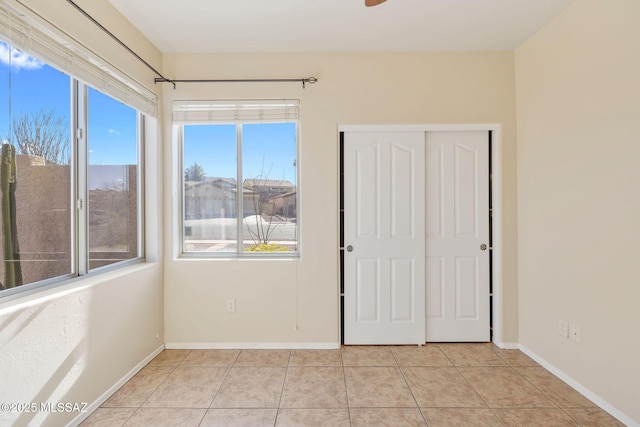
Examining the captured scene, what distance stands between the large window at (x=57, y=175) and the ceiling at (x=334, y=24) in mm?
774

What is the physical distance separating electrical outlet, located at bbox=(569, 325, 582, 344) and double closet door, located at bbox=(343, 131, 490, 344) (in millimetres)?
712

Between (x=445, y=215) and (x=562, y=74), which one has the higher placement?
(x=562, y=74)

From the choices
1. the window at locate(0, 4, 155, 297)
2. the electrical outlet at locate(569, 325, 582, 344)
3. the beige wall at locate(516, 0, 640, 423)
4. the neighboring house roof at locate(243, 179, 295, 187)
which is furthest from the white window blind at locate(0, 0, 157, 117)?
the electrical outlet at locate(569, 325, 582, 344)

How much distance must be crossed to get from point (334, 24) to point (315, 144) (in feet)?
3.16

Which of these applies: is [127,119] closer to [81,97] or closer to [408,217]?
[81,97]

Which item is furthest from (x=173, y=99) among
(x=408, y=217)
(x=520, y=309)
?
(x=520, y=309)

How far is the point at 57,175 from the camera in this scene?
1820 mm

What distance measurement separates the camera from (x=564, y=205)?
2268 millimetres

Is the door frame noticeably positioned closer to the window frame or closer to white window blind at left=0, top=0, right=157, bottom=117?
the window frame

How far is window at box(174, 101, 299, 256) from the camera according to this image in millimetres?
2930

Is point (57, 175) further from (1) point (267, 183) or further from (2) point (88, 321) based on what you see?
(1) point (267, 183)

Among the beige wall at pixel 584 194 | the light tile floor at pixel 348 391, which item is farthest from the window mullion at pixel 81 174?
the beige wall at pixel 584 194

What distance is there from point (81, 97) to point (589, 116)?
3429 mm

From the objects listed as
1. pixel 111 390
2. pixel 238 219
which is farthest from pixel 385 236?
pixel 111 390
